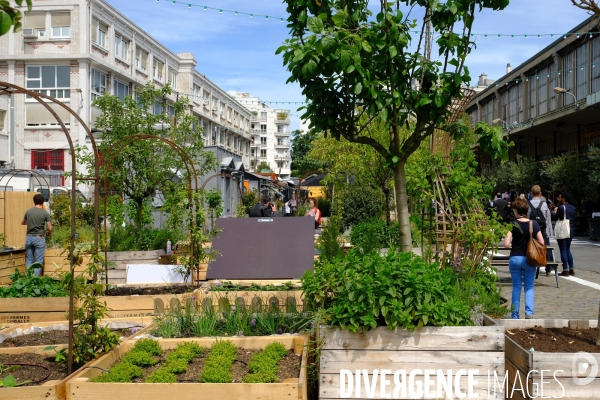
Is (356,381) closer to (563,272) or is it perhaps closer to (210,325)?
(210,325)

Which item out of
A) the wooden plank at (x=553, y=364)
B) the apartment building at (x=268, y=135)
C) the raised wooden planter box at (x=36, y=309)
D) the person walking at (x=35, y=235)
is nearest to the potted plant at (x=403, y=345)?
the wooden plank at (x=553, y=364)

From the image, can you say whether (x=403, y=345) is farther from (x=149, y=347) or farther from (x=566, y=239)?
(x=566, y=239)

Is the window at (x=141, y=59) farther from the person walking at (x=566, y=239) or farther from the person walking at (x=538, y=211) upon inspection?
the person walking at (x=538, y=211)

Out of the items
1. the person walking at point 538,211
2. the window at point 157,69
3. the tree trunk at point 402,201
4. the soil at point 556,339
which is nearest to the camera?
the soil at point 556,339

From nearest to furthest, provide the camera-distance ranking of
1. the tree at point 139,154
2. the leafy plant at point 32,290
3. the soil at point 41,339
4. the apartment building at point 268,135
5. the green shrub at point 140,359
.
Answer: the green shrub at point 140,359 < the soil at point 41,339 < the leafy plant at point 32,290 < the tree at point 139,154 < the apartment building at point 268,135

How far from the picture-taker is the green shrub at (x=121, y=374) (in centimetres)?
494

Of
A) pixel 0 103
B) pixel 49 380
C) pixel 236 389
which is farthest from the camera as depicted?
pixel 0 103

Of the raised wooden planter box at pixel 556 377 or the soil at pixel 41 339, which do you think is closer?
the raised wooden planter box at pixel 556 377

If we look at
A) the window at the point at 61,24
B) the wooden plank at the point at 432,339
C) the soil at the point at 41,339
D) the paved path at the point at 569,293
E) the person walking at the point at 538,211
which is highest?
the window at the point at 61,24

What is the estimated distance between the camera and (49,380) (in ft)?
16.9

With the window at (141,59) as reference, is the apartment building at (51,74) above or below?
below

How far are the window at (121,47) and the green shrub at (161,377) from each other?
3973 centimetres

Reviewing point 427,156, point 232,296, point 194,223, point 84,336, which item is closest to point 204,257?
point 194,223

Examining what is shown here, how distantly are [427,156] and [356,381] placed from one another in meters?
4.20
